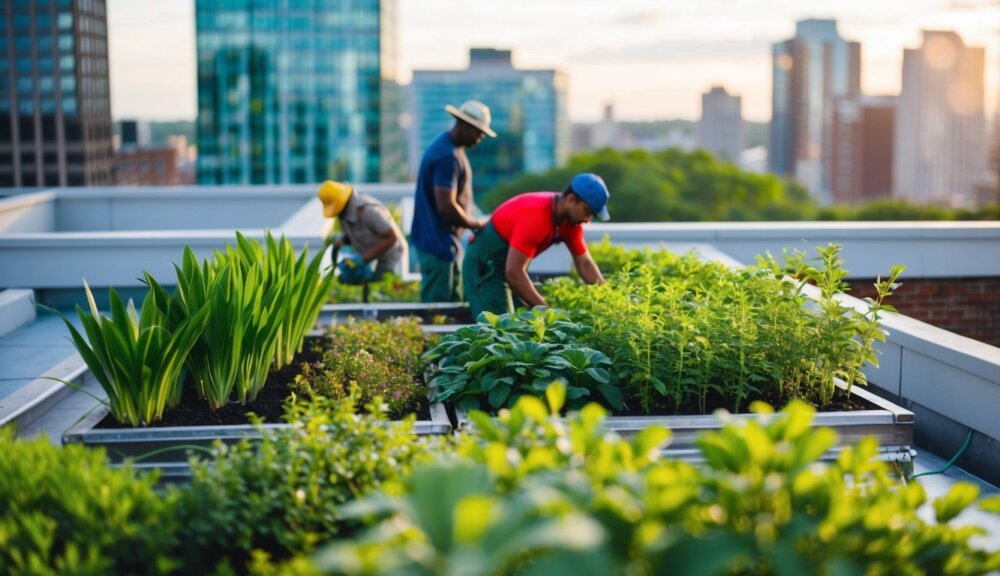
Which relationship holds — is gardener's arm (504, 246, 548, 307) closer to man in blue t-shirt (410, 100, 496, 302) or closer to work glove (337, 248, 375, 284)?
man in blue t-shirt (410, 100, 496, 302)

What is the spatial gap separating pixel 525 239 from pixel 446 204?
1.81 meters

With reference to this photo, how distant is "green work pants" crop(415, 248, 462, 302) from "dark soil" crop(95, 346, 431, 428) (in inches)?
103

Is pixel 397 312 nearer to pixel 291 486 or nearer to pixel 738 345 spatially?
pixel 738 345

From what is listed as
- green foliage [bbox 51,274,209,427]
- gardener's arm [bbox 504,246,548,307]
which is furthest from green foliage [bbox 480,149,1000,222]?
green foliage [bbox 51,274,209,427]

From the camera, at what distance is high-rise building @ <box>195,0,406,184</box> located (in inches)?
4692

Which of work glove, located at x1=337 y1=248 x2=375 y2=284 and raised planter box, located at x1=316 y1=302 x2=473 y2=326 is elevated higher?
work glove, located at x1=337 y1=248 x2=375 y2=284

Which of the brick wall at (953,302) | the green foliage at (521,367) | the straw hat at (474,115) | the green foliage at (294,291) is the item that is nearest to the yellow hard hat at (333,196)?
the straw hat at (474,115)

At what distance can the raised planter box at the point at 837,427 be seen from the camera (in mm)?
4809

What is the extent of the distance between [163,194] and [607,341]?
11.2 metres

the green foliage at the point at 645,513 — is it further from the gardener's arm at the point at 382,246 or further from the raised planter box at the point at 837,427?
the gardener's arm at the point at 382,246

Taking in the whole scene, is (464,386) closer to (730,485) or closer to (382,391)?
(382,391)

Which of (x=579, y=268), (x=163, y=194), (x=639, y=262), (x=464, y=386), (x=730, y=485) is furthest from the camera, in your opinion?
(x=163, y=194)

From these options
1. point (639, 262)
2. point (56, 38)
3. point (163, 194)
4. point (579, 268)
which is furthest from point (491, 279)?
point (56, 38)

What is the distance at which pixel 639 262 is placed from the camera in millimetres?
8039
